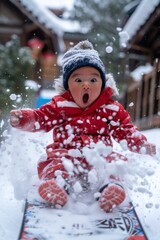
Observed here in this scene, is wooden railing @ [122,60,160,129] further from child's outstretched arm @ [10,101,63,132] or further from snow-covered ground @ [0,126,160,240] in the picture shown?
child's outstretched arm @ [10,101,63,132]

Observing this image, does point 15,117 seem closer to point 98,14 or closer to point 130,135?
point 130,135

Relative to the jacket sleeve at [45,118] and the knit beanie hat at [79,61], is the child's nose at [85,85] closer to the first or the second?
the knit beanie hat at [79,61]

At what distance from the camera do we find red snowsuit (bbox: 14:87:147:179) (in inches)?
109

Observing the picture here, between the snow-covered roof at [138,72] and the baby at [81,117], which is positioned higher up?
the snow-covered roof at [138,72]

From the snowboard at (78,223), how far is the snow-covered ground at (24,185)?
53mm

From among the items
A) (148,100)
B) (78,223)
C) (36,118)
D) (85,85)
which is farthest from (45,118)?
(148,100)

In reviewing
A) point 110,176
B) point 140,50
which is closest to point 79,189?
point 110,176

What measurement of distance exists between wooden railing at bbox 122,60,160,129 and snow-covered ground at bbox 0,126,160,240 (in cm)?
486

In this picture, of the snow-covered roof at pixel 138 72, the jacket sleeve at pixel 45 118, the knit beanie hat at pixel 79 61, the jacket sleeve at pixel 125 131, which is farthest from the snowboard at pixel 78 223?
the snow-covered roof at pixel 138 72

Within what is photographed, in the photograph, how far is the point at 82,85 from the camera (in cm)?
282

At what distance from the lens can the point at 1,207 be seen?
2434mm

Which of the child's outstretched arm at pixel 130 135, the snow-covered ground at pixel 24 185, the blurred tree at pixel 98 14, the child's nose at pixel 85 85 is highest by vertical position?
the blurred tree at pixel 98 14

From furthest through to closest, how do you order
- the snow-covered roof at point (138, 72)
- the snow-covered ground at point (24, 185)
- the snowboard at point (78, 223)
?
the snow-covered roof at point (138, 72) → the snow-covered ground at point (24, 185) → the snowboard at point (78, 223)

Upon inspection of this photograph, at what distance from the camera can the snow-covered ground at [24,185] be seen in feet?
7.36
